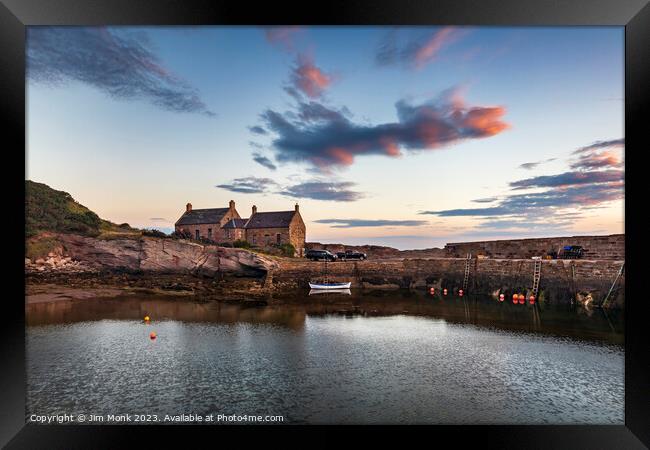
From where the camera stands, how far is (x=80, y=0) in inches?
187

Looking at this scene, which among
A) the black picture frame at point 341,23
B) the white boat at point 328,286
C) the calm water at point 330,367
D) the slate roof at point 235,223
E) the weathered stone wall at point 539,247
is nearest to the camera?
the black picture frame at point 341,23

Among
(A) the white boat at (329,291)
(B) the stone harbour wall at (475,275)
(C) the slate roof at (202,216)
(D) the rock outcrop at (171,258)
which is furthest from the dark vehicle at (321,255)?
(C) the slate roof at (202,216)

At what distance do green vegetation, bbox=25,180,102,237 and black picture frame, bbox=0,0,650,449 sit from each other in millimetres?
23782

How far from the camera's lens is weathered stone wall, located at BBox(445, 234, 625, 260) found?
69.0 feet

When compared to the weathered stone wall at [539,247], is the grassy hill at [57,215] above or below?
above

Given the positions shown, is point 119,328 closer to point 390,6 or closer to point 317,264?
point 390,6

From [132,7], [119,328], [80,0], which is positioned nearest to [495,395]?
[132,7]

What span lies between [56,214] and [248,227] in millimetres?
15358

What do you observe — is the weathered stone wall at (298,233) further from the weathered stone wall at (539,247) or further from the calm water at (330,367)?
the calm water at (330,367)

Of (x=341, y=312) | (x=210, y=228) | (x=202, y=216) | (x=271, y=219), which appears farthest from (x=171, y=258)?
(x=341, y=312)

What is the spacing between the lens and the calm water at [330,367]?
23.7 feet

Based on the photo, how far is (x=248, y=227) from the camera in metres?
34.3

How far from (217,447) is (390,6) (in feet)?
22.1

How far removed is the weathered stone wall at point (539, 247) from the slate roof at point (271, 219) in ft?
50.8
